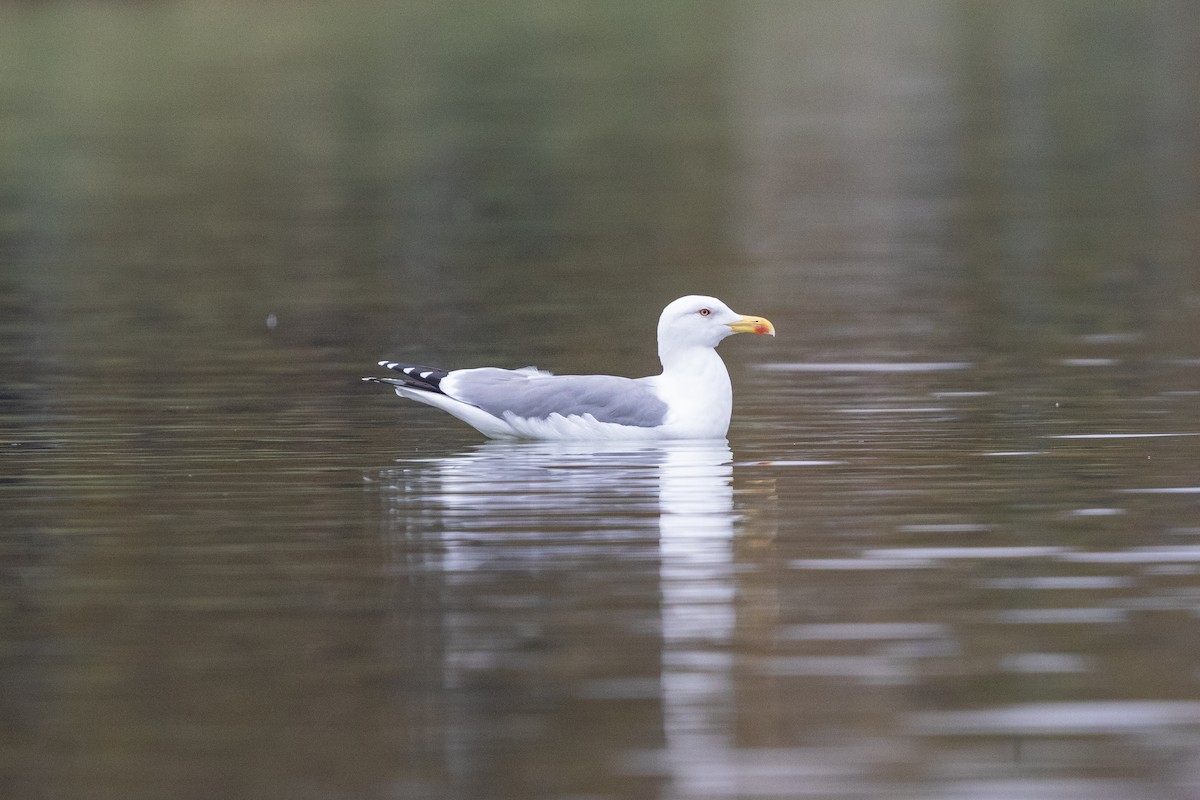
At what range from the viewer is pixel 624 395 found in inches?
532

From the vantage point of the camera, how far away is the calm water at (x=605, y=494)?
26.1ft

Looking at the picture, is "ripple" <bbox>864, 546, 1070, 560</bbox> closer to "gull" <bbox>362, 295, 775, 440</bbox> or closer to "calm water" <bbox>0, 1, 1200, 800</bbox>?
"calm water" <bbox>0, 1, 1200, 800</bbox>

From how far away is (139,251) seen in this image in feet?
83.8

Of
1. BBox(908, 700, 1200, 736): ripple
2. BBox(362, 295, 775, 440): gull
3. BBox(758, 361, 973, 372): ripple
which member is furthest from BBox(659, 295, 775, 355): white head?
BBox(908, 700, 1200, 736): ripple

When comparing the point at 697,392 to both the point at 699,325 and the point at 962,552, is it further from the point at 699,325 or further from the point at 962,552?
the point at 962,552

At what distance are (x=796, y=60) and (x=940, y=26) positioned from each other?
11669mm

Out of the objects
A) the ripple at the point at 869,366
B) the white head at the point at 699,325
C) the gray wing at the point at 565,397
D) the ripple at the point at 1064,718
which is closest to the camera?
the ripple at the point at 1064,718

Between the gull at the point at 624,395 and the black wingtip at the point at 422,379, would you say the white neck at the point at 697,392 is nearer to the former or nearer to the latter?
the gull at the point at 624,395

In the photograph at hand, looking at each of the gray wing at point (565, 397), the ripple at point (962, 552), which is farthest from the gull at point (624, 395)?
the ripple at point (962, 552)

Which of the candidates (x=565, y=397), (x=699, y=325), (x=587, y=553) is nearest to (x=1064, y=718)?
(x=587, y=553)

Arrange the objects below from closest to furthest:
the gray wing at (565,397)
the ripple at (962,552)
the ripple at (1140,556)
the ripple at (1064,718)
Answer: the ripple at (1064,718)
the ripple at (1140,556)
the ripple at (962,552)
the gray wing at (565,397)

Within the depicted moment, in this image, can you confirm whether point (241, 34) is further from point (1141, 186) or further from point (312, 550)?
point (312, 550)

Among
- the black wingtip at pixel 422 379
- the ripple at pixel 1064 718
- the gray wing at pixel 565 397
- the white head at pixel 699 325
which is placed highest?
the white head at pixel 699 325

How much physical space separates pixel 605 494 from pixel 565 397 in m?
1.55
